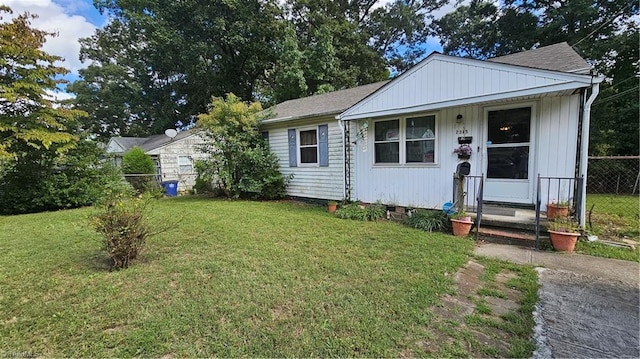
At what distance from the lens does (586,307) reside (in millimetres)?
2559

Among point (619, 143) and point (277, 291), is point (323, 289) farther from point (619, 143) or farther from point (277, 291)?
point (619, 143)

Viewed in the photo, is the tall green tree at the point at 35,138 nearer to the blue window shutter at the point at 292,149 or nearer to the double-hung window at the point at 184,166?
the double-hung window at the point at 184,166

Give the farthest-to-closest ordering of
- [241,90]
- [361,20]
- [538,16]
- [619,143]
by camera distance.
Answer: [241,90]
[361,20]
[538,16]
[619,143]

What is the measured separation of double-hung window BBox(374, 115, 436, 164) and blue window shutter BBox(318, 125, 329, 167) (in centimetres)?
159

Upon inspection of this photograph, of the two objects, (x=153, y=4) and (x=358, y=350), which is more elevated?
(x=153, y=4)

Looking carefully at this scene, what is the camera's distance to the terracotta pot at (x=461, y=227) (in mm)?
4738

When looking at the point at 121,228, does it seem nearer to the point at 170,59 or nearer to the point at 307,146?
the point at 307,146

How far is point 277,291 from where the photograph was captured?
291 centimetres

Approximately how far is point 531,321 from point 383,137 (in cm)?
481

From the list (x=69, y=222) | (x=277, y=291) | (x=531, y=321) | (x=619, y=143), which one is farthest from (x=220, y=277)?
(x=619, y=143)

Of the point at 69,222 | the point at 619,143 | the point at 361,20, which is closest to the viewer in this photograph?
the point at 69,222

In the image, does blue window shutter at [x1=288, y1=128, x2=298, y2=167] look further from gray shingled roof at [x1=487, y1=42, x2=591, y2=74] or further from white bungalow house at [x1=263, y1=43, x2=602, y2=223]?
gray shingled roof at [x1=487, y1=42, x2=591, y2=74]

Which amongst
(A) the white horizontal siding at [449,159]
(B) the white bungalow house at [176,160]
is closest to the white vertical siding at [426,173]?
(A) the white horizontal siding at [449,159]

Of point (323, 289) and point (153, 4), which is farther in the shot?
point (153, 4)
